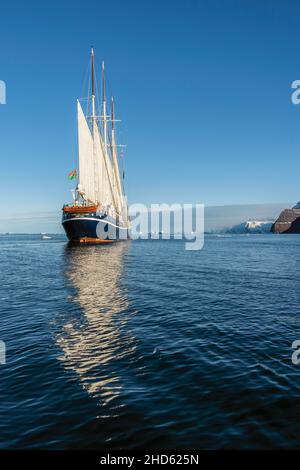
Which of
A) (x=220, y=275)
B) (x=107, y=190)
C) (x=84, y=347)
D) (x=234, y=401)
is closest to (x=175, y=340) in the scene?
(x=84, y=347)

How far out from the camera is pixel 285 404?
890cm

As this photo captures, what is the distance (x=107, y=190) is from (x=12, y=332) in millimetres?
96393

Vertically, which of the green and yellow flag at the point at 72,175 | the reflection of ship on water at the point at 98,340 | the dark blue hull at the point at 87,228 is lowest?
the reflection of ship on water at the point at 98,340

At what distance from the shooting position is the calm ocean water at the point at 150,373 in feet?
25.4

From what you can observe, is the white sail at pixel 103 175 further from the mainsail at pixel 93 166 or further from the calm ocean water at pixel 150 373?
the calm ocean water at pixel 150 373

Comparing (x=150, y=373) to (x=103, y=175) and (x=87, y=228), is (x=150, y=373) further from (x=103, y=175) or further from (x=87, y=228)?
(x=103, y=175)

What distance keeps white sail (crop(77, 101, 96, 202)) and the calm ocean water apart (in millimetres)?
71691

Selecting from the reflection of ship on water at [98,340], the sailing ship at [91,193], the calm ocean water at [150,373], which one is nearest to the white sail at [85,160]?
the sailing ship at [91,193]

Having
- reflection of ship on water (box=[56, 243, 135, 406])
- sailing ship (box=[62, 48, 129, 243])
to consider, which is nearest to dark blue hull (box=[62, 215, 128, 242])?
sailing ship (box=[62, 48, 129, 243])

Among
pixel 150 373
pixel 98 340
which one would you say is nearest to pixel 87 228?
pixel 98 340

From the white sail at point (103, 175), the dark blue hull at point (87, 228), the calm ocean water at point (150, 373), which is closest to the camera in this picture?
the calm ocean water at point (150, 373)

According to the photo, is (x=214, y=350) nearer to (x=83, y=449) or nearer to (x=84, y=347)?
(x=84, y=347)

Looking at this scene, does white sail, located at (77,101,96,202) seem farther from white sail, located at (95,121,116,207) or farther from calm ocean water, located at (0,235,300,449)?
calm ocean water, located at (0,235,300,449)

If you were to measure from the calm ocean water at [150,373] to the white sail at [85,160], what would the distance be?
7169 cm
